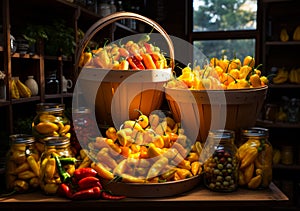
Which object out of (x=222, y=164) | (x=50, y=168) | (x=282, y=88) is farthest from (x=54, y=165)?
(x=282, y=88)

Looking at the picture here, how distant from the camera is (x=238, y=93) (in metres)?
1.23

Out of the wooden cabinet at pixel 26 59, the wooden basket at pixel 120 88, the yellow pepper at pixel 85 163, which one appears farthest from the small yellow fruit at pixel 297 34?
the yellow pepper at pixel 85 163

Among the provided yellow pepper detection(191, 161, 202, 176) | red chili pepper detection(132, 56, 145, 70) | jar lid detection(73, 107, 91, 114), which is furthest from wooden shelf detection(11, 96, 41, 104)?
yellow pepper detection(191, 161, 202, 176)

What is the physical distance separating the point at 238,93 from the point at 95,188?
1.94ft

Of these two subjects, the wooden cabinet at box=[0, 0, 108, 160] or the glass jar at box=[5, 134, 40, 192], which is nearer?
the glass jar at box=[5, 134, 40, 192]

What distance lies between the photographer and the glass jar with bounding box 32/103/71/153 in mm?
1195

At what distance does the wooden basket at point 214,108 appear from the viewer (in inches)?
48.4

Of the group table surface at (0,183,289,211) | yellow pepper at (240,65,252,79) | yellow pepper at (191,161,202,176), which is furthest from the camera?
yellow pepper at (240,65,252,79)

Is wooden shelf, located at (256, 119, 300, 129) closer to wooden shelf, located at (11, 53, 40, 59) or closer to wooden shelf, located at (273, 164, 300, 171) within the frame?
wooden shelf, located at (273, 164, 300, 171)

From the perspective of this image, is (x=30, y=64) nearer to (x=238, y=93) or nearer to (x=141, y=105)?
(x=141, y=105)

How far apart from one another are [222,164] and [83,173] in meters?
0.43

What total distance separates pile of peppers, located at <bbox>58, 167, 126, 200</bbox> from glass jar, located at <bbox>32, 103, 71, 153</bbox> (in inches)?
7.0

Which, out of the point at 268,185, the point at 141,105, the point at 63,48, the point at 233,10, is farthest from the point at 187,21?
the point at 268,185

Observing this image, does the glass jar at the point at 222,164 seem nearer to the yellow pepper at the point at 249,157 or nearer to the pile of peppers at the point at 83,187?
the yellow pepper at the point at 249,157
